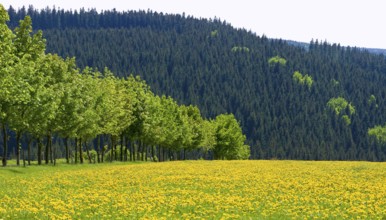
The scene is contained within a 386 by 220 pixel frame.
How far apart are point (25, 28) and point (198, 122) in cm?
6625

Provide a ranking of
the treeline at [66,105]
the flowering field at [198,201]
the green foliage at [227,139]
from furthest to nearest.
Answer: the green foliage at [227,139]
the treeline at [66,105]
the flowering field at [198,201]

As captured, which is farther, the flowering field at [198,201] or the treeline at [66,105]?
the treeline at [66,105]

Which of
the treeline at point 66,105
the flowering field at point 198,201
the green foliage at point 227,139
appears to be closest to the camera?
the flowering field at point 198,201

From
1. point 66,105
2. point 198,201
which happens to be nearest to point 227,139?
point 66,105

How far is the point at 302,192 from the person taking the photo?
2411 centimetres

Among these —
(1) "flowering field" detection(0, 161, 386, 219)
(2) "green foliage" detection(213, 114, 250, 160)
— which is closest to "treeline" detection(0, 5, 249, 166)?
(1) "flowering field" detection(0, 161, 386, 219)

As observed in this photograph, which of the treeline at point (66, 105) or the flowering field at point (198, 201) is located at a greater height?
the treeline at point (66, 105)

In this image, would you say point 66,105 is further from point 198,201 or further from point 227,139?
point 227,139

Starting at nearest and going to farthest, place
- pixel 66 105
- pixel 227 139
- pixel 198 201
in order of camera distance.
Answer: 1. pixel 198 201
2. pixel 66 105
3. pixel 227 139

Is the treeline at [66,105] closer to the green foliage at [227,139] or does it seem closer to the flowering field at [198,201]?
the flowering field at [198,201]

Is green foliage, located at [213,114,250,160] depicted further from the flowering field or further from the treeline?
the flowering field

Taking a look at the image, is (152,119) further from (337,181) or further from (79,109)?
(337,181)

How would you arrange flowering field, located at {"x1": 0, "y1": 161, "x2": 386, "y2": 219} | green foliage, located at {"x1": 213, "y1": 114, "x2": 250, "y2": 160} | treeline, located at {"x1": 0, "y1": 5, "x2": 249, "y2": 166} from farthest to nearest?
1. green foliage, located at {"x1": 213, "y1": 114, "x2": 250, "y2": 160}
2. treeline, located at {"x1": 0, "y1": 5, "x2": 249, "y2": 166}
3. flowering field, located at {"x1": 0, "y1": 161, "x2": 386, "y2": 219}

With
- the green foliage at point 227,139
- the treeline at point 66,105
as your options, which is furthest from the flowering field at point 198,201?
the green foliage at point 227,139
